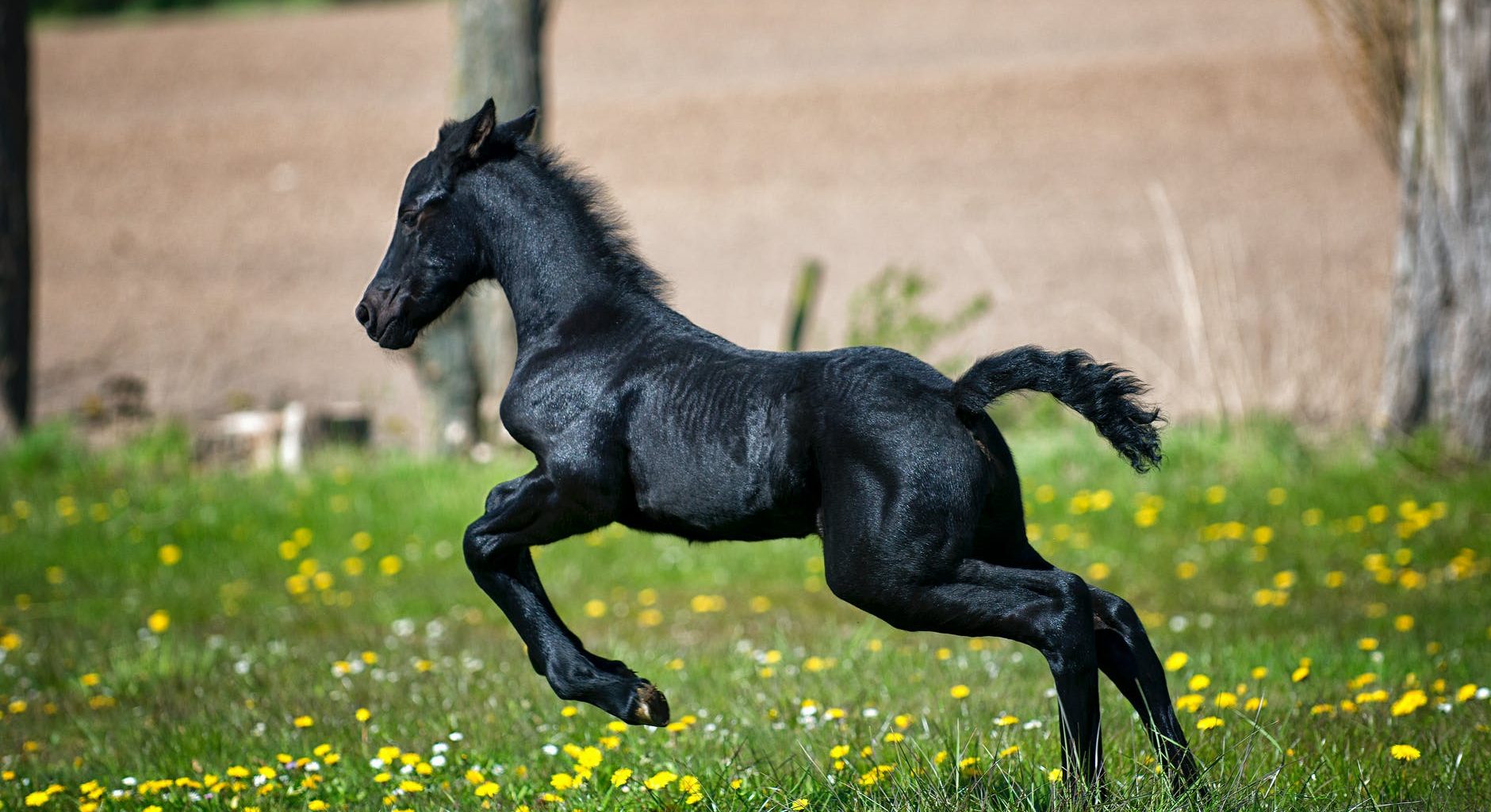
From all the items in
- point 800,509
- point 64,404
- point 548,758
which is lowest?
point 64,404

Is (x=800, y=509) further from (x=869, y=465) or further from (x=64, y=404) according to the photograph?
(x=64, y=404)

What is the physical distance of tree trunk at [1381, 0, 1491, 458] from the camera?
29.4 ft

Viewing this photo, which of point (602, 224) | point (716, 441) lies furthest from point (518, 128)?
point (716, 441)

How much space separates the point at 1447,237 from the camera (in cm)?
911

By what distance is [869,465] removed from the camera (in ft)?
11.1

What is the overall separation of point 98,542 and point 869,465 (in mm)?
7661

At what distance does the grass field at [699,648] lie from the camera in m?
4.33

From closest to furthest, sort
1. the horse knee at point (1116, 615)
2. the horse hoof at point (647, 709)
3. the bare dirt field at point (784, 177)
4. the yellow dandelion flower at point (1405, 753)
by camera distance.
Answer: the horse hoof at point (647, 709) → the horse knee at point (1116, 615) → the yellow dandelion flower at point (1405, 753) → the bare dirt field at point (784, 177)

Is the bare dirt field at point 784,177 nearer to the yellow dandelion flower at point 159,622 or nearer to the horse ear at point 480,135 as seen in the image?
the yellow dandelion flower at point 159,622

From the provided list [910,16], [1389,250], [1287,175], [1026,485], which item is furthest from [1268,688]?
[910,16]

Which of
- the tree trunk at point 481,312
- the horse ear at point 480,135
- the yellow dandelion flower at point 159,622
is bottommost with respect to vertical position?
the yellow dandelion flower at point 159,622

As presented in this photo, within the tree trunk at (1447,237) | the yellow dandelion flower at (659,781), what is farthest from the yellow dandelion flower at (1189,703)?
the tree trunk at (1447,237)

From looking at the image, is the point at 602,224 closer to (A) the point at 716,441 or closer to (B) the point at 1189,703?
(A) the point at 716,441

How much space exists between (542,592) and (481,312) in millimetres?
8154
